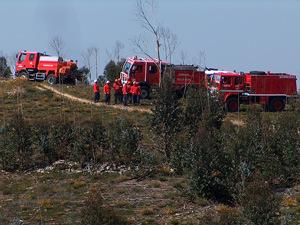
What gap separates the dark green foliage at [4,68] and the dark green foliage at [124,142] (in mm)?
40446

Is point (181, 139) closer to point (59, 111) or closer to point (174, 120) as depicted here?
point (174, 120)

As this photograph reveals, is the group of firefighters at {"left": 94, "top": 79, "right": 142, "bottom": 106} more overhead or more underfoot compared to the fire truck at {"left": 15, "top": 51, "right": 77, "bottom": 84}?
more underfoot

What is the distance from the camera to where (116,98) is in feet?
119

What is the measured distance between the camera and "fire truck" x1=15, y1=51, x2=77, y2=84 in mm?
46750

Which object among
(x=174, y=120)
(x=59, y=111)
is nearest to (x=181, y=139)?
(x=174, y=120)

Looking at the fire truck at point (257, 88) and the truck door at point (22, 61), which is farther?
the truck door at point (22, 61)

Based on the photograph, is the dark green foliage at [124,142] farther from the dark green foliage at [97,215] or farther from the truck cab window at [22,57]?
the truck cab window at [22,57]

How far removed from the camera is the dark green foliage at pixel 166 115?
2206 centimetres

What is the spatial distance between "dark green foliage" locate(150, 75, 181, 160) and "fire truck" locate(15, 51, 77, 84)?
2507 cm

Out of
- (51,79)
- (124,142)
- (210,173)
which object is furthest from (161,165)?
(51,79)

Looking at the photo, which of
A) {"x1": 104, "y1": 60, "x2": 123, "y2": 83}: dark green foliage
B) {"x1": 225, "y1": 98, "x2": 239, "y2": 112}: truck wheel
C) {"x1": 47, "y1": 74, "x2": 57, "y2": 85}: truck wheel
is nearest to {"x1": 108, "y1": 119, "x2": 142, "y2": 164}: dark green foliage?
{"x1": 225, "y1": 98, "x2": 239, "y2": 112}: truck wheel

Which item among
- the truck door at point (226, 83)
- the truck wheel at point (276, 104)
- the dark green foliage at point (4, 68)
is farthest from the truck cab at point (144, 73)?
the dark green foliage at point (4, 68)

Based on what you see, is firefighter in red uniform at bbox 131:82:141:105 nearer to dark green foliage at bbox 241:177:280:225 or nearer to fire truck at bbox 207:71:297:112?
fire truck at bbox 207:71:297:112

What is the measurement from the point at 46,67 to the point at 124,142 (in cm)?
2758
